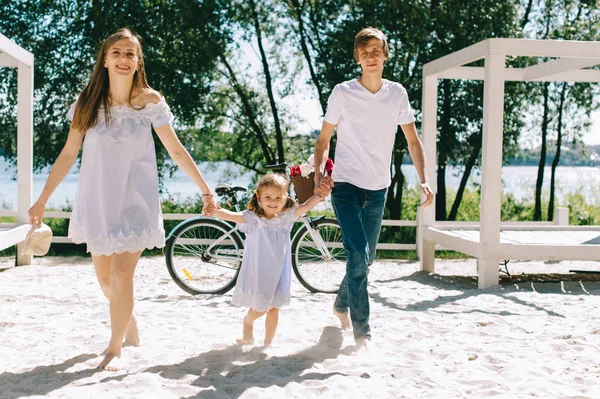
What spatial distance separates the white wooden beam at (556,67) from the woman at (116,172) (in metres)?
5.61

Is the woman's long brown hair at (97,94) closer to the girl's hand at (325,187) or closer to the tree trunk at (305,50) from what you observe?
the girl's hand at (325,187)

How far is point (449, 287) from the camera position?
7590 millimetres

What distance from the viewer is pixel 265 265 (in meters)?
4.61

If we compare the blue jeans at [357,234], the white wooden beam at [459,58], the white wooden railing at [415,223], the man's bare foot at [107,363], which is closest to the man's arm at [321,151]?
the blue jeans at [357,234]

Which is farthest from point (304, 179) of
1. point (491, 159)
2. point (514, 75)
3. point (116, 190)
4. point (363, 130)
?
point (514, 75)

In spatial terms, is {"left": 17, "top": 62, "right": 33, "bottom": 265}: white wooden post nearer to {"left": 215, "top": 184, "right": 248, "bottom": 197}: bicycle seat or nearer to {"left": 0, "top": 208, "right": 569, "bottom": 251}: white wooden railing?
{"left": 0, "top": 208, "right": 569, "bottom": 251}: white wooden railing

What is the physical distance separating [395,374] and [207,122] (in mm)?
10708

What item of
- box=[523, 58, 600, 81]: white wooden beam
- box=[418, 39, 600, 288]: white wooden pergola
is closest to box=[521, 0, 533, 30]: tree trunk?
box=[523, 58, 600, 81]: white wooden beam

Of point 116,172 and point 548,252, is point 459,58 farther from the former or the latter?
point 116,172

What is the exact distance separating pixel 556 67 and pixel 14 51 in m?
6.15

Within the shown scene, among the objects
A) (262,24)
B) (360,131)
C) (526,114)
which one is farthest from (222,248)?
(526,114)

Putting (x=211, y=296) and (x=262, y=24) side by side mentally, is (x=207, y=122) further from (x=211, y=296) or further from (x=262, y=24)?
(x=211, y=296)

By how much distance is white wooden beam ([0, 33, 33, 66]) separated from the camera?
7.56 meters

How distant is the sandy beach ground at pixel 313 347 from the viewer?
150 inches
